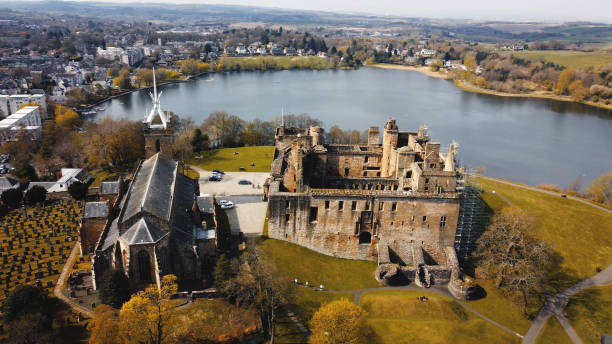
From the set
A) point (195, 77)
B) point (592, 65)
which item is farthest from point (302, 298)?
point (592, 65)

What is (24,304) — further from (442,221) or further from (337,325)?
(442,221)

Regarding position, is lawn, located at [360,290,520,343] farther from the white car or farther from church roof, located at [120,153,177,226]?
the white car

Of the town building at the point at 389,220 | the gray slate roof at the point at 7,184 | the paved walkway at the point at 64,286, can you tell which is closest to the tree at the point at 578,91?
the town building at the point at 389,220

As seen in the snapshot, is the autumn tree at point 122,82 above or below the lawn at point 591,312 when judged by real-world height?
above

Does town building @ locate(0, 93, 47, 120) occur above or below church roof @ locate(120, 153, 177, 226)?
below

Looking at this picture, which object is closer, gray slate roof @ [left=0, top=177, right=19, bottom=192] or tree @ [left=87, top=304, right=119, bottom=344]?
tree @ [left=87, top=304, right=119, bottom=344]

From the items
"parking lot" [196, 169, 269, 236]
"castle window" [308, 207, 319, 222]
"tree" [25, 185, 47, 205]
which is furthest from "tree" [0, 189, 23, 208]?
"castle window" [308, 207, 319, 222]

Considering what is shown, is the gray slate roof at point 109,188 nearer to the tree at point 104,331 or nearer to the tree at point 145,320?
the tree at point 104,331
